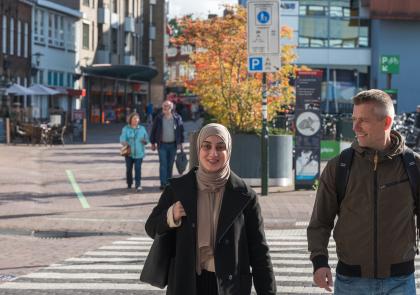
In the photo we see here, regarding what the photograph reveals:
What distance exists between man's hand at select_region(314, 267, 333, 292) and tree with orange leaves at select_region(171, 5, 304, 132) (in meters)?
15.3

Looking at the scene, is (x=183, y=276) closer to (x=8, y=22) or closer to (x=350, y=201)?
(x=350, y=201)

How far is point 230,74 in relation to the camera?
Answer: 26.1m

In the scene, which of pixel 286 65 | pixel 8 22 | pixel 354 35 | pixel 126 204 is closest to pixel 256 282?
pixel 126 204

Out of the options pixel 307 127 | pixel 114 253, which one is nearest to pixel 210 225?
pixel 114 253

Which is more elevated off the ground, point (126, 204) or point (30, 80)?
point (30, 80)

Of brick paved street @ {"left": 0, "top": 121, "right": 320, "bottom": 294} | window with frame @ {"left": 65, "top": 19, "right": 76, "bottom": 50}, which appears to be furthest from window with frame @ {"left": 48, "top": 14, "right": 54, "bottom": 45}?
brick paved street @ {"left": 0, "top": 121, "right": 320, "bottom": 294}

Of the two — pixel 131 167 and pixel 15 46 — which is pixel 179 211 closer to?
pixel 131 167

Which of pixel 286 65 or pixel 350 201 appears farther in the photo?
pixel 286 65

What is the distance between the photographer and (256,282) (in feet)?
16.4

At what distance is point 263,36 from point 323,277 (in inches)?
529

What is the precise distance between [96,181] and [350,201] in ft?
55.8

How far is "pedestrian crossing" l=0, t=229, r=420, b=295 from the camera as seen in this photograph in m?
8.93

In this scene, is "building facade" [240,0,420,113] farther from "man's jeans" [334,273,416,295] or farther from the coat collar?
"man's jeans" [334,273,416,295]

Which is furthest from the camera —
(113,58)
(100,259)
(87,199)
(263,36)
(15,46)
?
(113,58)
